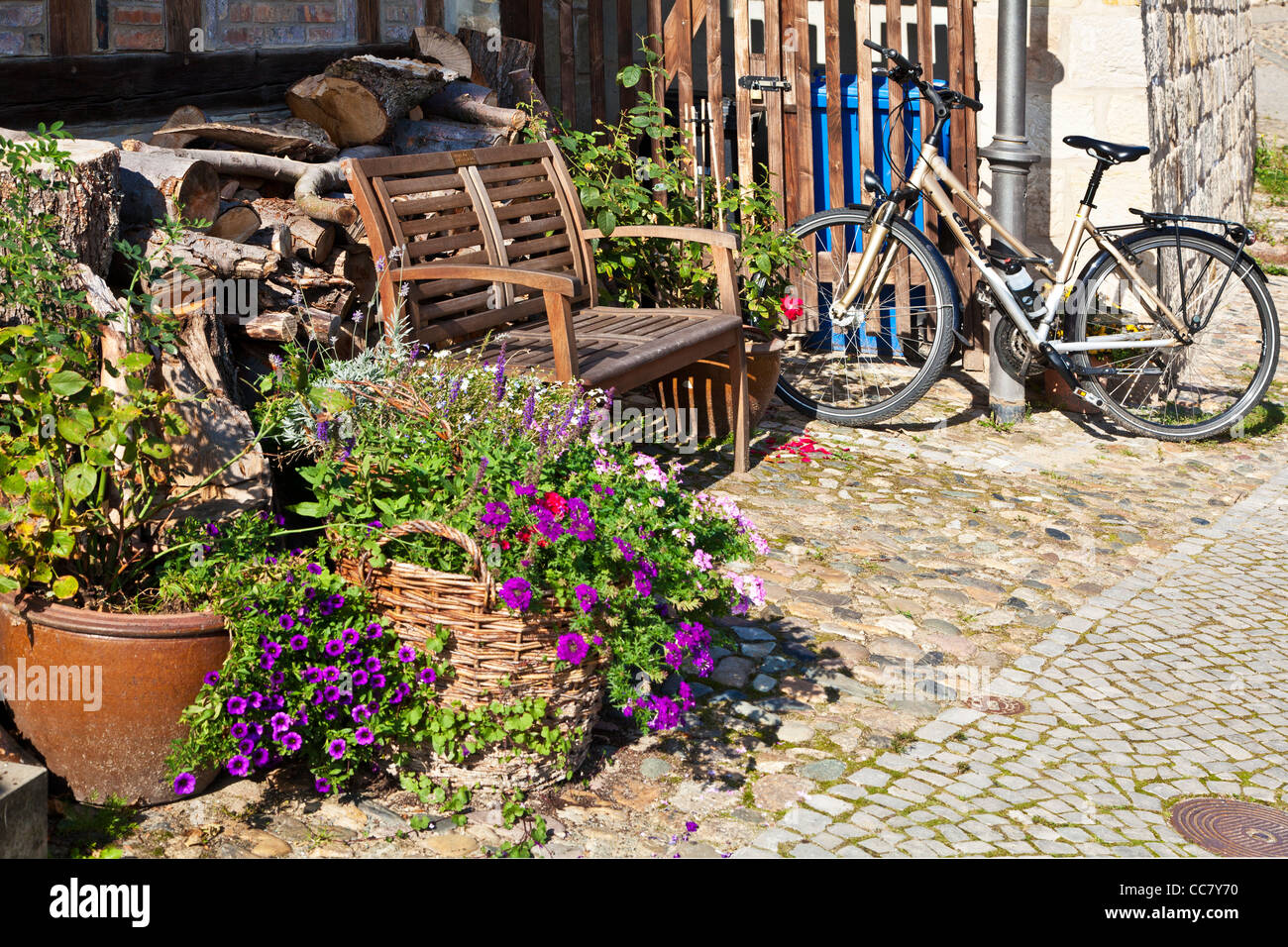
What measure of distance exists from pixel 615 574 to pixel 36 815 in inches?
50.1

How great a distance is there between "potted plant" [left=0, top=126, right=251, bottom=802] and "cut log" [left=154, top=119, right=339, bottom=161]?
89.2 inches

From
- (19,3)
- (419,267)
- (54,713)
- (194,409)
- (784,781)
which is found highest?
(19,3)

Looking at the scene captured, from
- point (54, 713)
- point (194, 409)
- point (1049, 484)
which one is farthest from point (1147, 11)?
point (54, 713)

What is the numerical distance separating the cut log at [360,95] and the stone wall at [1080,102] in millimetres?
2959

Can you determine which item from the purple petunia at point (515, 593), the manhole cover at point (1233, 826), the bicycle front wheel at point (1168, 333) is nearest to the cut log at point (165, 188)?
the purple petunia at point (515, 593)

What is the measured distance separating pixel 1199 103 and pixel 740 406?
4.64 meters

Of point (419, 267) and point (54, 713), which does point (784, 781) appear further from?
point (419, 267)

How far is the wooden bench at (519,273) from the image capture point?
4.43 metres

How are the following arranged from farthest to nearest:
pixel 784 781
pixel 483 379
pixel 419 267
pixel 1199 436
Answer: pixel 1199 436 → pixel 419 267 → pixel 483 379 → pixel 784 781

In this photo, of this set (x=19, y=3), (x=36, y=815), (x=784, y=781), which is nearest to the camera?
(x=36, y=815)

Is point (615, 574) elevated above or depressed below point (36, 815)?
above

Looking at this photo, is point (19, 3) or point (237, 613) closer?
point (237, 613)

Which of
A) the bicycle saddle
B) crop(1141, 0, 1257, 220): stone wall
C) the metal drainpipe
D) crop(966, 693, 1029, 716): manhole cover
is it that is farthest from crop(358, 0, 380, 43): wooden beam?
crop(966, 693, 1029, 716): manhole cover

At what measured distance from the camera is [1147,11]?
6773mm
